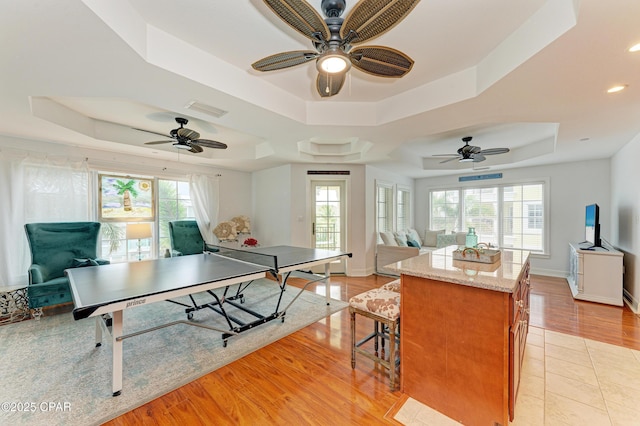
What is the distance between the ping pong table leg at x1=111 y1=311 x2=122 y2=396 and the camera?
5.90 feet

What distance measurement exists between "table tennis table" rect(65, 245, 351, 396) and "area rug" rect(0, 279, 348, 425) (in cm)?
15

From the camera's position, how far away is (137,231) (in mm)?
4133

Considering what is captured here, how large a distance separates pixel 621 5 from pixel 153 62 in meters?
2.81

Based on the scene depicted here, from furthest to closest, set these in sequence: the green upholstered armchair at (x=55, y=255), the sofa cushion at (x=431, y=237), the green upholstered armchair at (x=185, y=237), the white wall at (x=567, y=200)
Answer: the sofa cushion at (x=431, y=237) < the white wall at (x=567, y=200) < the green upholstered armchair at (x=185, y=237) < the green upholstered armchair at (x=55, y=255)

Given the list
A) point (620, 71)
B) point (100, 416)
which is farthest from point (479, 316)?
point (100, 416)

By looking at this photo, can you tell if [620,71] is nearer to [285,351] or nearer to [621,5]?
[621,5]

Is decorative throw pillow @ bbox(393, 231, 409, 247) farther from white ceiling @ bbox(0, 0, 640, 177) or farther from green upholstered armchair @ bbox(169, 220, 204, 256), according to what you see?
green upholstered armchair @ bbox(169, 220, 204, 256)

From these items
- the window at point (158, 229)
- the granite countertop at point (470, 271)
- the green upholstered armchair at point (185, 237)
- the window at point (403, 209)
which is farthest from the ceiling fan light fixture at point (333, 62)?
the window at point (403, 209)

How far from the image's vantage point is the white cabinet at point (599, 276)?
3.54m

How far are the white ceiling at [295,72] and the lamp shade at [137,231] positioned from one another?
4.35ft

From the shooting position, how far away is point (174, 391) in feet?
6.28

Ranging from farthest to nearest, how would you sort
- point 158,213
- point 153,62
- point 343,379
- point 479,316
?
point 158,213 < point 343,379 < point 153,62 < point 479,316

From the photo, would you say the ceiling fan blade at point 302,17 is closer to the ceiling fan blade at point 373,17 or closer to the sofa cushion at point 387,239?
the ceiling fan blade at point 373,17

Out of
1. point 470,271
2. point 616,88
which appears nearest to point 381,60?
point 470,271
